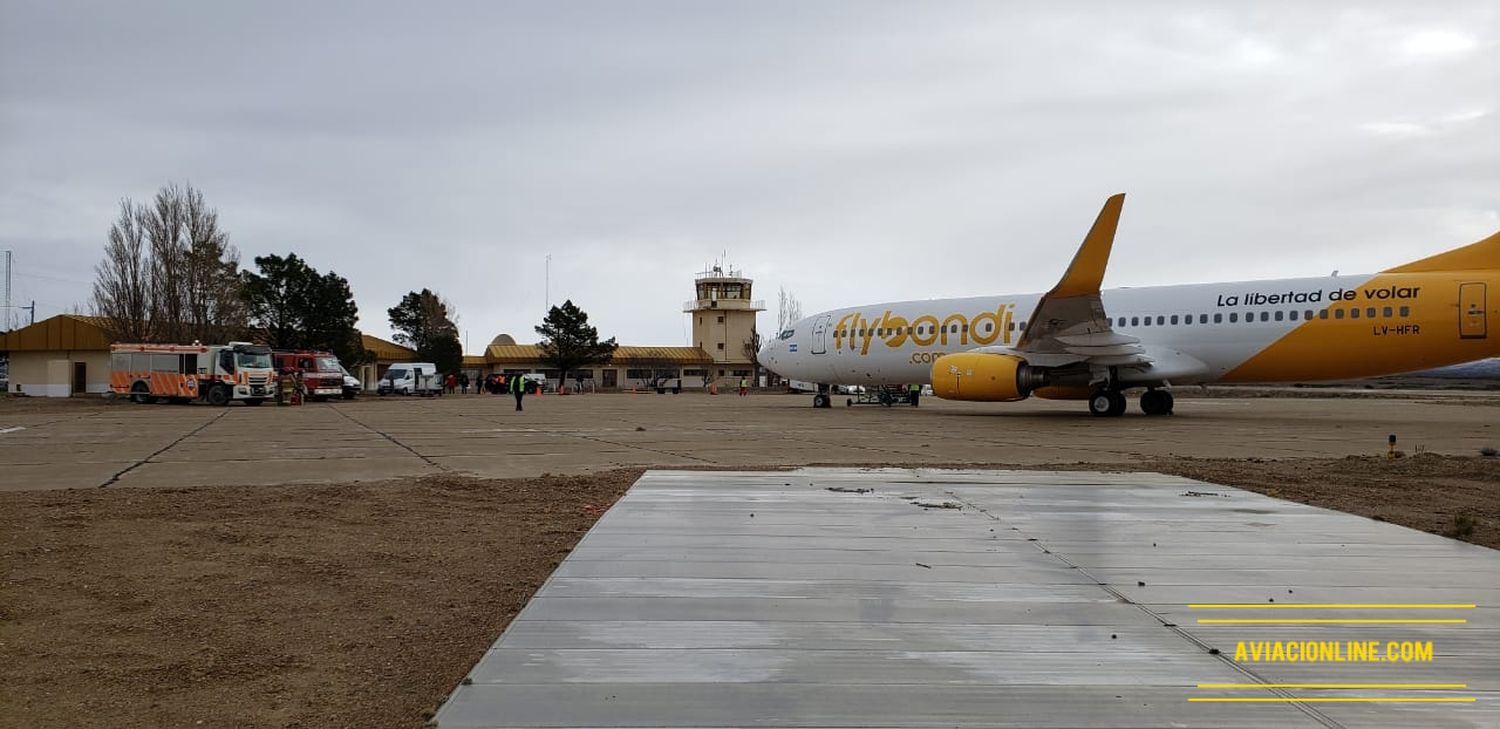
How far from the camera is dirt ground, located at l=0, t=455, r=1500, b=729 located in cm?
319

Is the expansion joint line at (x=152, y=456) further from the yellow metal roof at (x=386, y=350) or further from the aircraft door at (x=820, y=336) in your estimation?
the yellow metal roof at (x=386, y=350)

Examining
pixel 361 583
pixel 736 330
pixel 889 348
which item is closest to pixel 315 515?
pixel 361 583

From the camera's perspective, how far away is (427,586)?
4.73 meters

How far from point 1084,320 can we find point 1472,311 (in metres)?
7.44

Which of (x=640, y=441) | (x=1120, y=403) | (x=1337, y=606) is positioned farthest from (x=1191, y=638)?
(x=1120, y=403)

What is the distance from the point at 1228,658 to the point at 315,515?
6239mm

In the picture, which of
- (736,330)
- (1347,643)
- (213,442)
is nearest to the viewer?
(1347,643)

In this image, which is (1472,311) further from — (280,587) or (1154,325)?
(280,587)

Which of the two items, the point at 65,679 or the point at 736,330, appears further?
the point at 736,330

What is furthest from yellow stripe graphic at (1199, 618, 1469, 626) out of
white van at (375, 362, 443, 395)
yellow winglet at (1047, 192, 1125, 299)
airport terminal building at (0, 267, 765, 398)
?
airport terminal building at (0, 267, 765, 398)

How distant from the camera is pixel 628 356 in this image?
81.4 m

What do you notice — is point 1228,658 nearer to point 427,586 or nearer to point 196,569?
point 427,586

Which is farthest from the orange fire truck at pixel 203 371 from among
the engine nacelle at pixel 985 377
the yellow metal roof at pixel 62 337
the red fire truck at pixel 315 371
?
the engine nacelle at pixel 985 377

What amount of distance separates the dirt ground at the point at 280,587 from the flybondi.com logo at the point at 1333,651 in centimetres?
290
